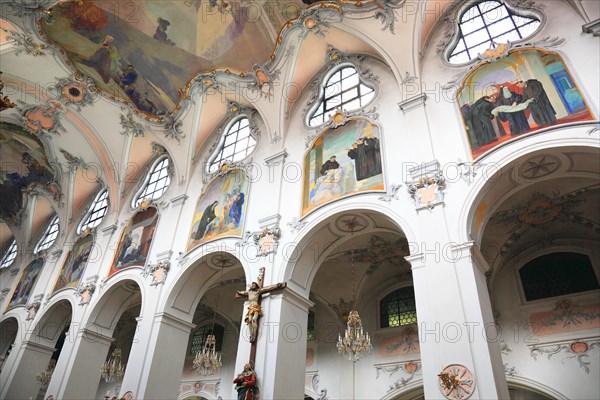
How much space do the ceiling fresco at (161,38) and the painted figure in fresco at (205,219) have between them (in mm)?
4215

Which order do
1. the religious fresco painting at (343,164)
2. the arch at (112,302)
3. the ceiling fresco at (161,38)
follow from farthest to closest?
the arch at (112,302) < the ceiling fresco at (161,38) < the religious fresco painting at (343,164)

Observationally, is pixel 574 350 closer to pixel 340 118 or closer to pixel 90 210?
pixel 340 118

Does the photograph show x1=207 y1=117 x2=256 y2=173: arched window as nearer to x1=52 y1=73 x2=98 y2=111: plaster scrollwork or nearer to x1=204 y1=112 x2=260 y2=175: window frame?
x1=204 y1=112 x2=260 y2=175: window frame

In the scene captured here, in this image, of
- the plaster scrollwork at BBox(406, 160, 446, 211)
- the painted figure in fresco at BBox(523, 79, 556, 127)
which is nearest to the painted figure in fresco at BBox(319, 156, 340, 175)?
the plaster scrollwork at BBox(406, 160, 446, 211)

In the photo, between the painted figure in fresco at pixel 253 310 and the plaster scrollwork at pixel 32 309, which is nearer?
the painted figure in fresco at pixel 253 310

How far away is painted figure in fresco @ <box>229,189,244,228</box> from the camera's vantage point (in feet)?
35.3

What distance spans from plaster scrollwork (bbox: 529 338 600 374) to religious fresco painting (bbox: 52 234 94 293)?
44.5 feet

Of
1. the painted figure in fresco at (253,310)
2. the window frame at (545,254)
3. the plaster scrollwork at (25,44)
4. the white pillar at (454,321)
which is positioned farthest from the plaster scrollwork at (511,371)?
the plaster scrollwork at (25,44)

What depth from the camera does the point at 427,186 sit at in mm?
7645

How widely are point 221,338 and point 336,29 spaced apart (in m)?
11.0

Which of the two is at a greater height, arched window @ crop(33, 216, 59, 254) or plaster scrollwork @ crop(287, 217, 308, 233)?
arched window @ crop(33, 216, 59, 254)

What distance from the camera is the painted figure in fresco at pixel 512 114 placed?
730 centimetres

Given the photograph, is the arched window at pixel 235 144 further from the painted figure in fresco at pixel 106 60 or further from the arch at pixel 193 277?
the painted figure in fresco at pixel 106 60

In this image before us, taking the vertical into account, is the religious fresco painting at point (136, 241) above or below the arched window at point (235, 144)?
below
